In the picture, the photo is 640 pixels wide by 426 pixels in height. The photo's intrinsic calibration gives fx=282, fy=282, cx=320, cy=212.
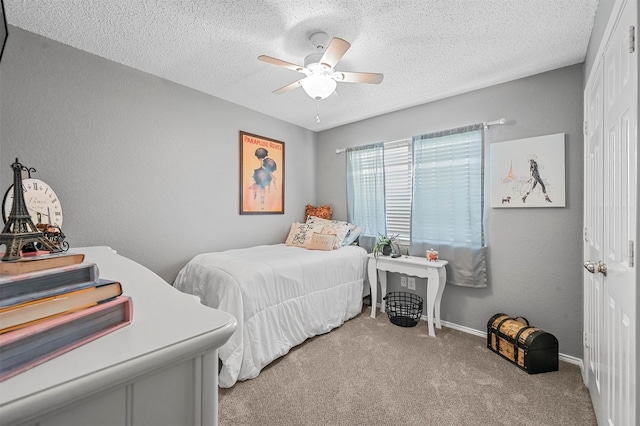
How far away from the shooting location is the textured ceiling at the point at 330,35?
174 centimetres

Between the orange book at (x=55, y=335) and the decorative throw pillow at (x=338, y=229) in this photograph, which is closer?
the orange book at (x=55, y=335)

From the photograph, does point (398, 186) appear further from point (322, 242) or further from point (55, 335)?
point (55, 335)

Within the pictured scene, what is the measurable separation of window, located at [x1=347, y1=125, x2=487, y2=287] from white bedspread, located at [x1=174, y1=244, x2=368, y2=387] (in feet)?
2.63

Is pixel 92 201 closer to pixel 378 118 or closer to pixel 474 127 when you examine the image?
pixel 378 118

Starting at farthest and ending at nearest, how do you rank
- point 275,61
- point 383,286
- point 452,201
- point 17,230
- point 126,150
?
point 383,286 → point 452,201 → point 126,150 → point 275,61 → point 17,230

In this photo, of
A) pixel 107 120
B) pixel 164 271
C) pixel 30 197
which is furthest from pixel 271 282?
pixel 107 120

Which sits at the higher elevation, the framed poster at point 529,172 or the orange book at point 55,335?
the framed poster at point 529,172

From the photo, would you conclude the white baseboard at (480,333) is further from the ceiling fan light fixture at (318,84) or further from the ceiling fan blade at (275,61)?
the ceiling fan blade at (275,61)

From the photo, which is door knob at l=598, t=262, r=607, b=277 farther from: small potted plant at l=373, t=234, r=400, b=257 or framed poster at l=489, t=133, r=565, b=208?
small potted plant at l=373, t=234, r=400, b=257

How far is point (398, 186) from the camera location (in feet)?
11.4

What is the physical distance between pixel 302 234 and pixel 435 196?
1.62m

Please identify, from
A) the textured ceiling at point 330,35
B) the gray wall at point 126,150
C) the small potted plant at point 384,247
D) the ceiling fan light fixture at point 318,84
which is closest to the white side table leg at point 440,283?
the small potted plant at point 384,247

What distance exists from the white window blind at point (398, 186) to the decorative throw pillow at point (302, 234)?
91 centimetres

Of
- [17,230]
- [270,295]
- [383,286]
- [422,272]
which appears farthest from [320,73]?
[383,286]
